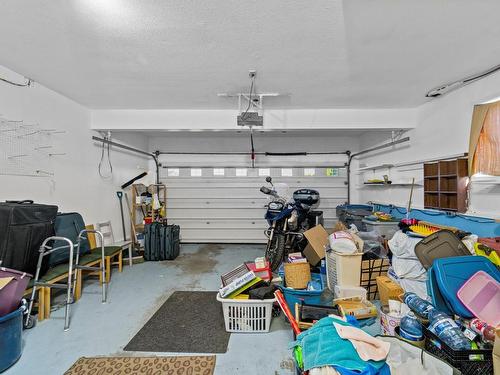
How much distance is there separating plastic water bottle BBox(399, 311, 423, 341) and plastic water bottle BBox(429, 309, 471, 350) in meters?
0.08

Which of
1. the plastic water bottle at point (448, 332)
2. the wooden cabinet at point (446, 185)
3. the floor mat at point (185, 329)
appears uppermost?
the wooden cabinet at point (446, 185)

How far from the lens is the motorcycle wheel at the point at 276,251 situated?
3.61 m

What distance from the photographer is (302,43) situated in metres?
1.97

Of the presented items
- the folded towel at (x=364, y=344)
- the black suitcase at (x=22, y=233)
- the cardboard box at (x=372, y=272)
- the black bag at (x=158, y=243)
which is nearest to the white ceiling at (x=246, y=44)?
the black suitcase at (x=22, y=233)

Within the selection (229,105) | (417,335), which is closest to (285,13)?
(229,105)

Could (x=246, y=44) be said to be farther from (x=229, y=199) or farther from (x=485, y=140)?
(x=229, y=199)

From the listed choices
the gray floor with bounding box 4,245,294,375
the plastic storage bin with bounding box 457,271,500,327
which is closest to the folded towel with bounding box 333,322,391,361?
the gray floor with bounding box 4,245,294,375

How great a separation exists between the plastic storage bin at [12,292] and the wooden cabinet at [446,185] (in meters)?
4.25

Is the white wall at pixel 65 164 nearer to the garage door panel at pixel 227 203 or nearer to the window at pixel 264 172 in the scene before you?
the garage door panel at pixel 227 203

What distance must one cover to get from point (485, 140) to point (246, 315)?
2.92 m

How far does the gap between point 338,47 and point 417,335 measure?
2.32m

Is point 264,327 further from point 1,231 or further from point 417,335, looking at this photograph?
point 1,231

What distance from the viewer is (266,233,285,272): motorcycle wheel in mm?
3613

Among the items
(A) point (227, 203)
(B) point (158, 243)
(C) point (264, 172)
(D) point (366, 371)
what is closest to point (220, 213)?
(A) point (227, 203)
